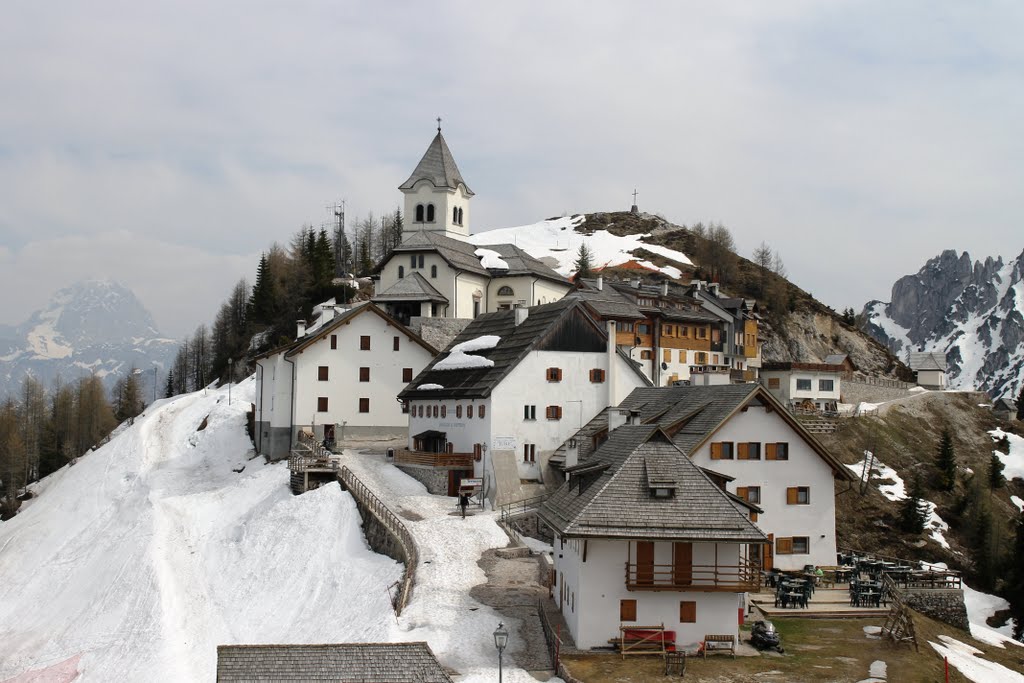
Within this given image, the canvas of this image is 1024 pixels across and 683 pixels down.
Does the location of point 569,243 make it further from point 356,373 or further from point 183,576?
point 183,576

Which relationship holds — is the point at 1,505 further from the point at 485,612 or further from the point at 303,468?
the point at 485,612

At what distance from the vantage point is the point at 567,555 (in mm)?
32062

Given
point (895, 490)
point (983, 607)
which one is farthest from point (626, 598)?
point (895, 490)

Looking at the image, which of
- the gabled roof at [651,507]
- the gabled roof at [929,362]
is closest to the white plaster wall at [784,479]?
the gabled roof at [651,507]

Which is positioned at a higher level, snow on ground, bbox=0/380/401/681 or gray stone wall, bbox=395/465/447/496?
gray stone wall, bbox=395/465/447/496

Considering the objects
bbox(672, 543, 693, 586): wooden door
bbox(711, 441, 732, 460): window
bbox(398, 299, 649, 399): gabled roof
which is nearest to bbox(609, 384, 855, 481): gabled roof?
bbox(711, 441, 732, 460): window

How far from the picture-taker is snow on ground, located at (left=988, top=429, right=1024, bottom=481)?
75750mm

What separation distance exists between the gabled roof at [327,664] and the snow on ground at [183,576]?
7.23 m

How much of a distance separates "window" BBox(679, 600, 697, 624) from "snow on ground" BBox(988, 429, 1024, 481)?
56.9 metres

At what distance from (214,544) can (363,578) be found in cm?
1220

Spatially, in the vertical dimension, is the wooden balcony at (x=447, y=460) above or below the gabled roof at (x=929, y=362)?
below

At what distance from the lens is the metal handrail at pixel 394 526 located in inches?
1339

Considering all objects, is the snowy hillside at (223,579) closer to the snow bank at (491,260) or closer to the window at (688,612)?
the window at (688,612)

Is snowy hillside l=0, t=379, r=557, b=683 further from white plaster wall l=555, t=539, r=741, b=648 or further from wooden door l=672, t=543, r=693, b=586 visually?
wooden door l=672, t=543, r=693, b=586
